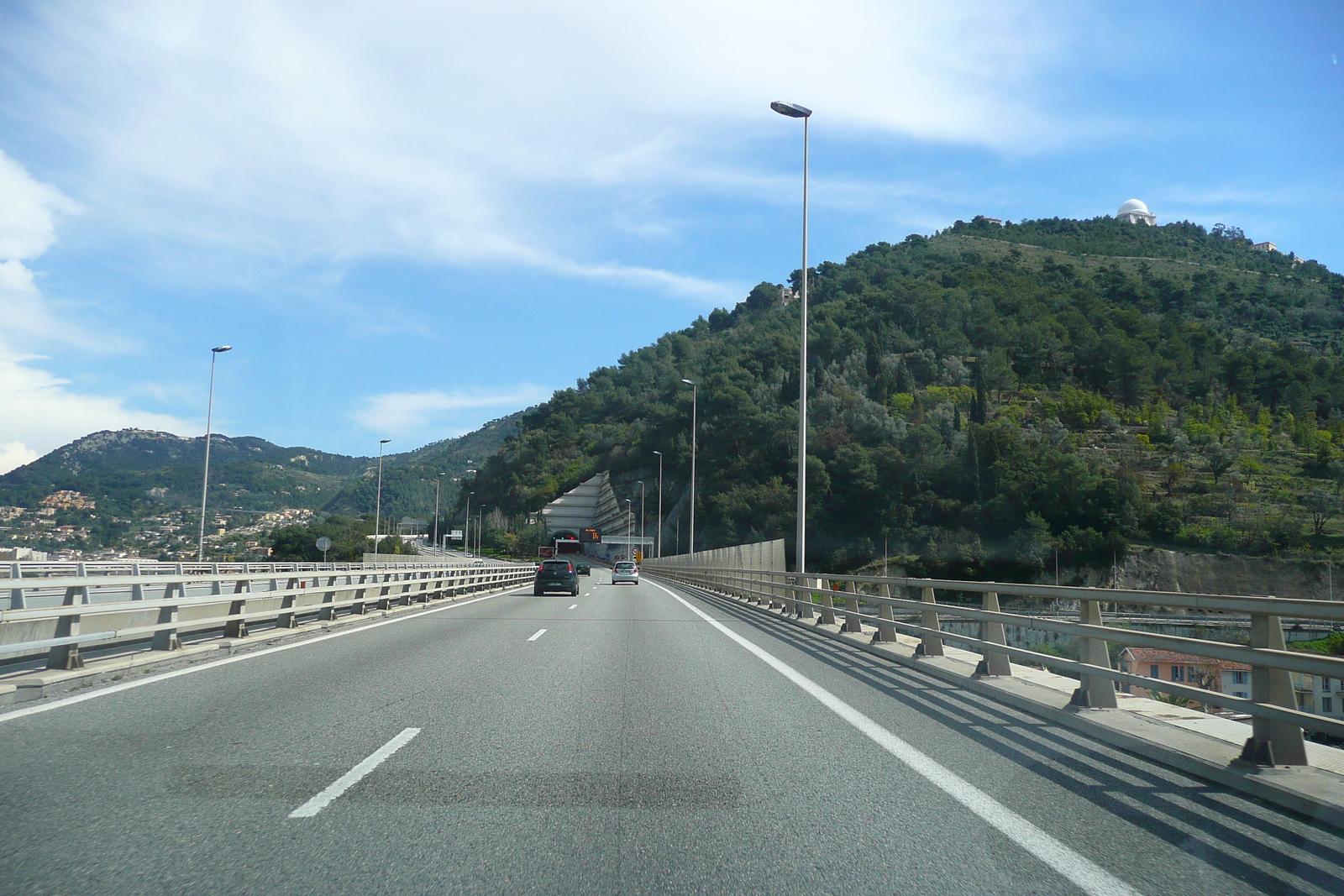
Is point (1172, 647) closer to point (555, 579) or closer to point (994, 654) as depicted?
point (994, 654)

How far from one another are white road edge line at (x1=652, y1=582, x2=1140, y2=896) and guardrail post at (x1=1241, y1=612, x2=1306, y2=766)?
186 cm

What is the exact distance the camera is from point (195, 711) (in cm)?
794

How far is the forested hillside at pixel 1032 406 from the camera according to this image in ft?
167

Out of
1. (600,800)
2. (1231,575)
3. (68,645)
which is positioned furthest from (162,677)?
(1231,575)

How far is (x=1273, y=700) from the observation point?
18.2 feet

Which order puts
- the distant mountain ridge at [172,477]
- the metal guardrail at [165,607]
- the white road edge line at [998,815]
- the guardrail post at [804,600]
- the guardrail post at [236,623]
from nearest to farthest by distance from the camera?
the white road edge line at [998,815], the metal guardrail at [165,607], the guardrail post at [236,623], the guardrail post at [804,600], the distant mountain ridge at [172,477]

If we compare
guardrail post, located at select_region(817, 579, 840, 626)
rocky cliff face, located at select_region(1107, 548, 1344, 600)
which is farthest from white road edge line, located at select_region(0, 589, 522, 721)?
rocky cliff face, located at select_region(1107, 548, 1344, 600)

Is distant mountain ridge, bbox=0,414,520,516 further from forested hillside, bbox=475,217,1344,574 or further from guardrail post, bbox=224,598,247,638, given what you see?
forested hillside, bbox=475,217,1344,574

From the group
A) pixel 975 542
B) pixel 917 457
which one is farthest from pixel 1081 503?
pixel 917 457

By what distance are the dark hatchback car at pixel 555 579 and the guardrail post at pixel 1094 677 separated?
2872cm

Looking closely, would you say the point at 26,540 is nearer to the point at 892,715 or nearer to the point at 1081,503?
the point at 892,715

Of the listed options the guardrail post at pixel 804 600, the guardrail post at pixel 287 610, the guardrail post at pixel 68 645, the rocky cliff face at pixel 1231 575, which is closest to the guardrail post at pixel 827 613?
the guardrail post at pixel 804 600

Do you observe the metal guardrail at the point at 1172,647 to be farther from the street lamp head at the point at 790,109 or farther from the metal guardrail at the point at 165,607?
the street lamp head at the point at 790,109

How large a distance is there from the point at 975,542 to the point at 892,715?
58349mm
